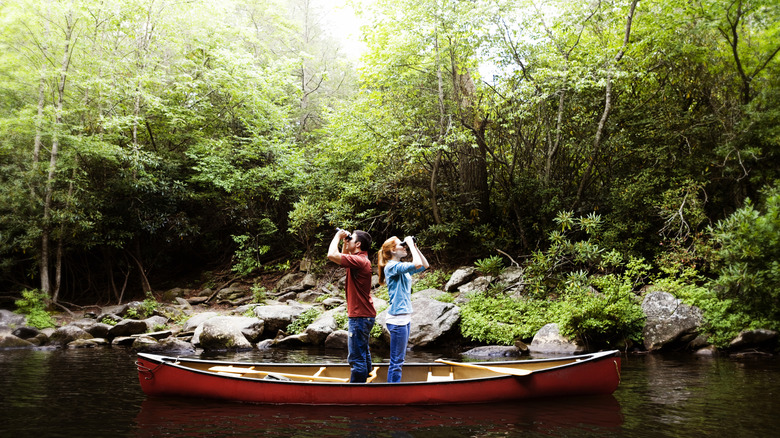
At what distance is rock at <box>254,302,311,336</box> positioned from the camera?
11555mm

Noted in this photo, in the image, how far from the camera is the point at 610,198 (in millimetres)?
11734

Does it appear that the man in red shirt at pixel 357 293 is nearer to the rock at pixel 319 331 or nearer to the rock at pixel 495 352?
the rock at pixel 495 352

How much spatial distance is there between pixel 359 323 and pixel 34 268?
13.8 metres

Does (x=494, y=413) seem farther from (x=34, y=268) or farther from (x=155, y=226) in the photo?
(x=34, y=268)

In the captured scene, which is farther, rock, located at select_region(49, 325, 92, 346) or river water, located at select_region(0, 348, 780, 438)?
rock, located at select_region(49, 325, 92, 346)

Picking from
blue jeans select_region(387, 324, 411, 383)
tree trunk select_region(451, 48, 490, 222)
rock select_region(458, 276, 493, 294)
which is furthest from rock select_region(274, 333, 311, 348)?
blue jeans select_region(387, 324, 411, 383)

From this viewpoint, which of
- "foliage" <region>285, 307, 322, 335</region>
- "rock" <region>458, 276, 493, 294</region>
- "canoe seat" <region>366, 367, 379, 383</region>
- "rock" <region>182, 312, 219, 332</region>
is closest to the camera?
"canoe seat" <region>366, 367, 379, 383</region>

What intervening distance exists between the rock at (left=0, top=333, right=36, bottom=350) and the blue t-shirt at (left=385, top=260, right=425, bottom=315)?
10.5m

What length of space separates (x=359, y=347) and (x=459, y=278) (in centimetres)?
754

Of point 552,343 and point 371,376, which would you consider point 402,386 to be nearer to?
point 371,376

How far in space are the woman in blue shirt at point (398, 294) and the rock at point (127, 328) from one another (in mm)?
8929

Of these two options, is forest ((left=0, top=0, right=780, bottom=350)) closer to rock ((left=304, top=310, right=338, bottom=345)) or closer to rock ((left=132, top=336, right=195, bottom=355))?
rock ((left=304, top=310, right=338, bottom=345))

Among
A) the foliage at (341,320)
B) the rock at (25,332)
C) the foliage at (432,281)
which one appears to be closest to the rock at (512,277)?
the foliage at (432,281)

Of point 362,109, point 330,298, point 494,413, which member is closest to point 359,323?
point 494,413
